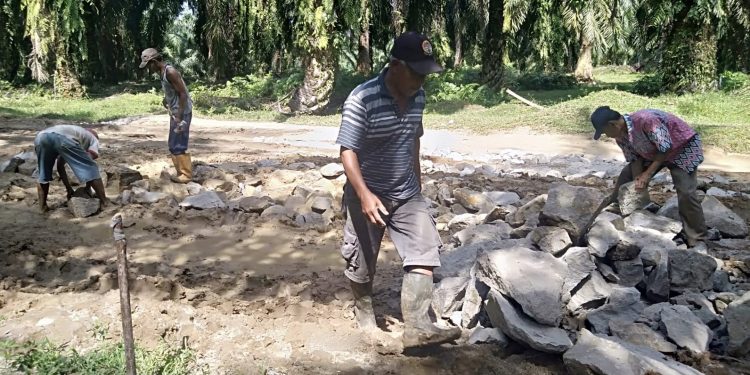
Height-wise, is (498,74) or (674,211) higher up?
(498,74)

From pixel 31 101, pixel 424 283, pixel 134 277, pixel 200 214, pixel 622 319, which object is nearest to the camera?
pixel 424 283

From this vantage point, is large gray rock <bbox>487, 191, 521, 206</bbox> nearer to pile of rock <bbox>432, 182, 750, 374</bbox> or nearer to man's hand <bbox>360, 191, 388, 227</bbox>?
pile of rock <bbox>432, 182, 750, 374</bbox>

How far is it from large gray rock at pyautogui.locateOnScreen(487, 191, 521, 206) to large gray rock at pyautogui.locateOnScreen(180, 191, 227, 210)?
2.90 metres

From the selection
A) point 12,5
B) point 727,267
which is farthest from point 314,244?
point 12,5

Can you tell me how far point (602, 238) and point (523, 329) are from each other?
4.64 feet

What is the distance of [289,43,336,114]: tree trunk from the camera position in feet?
54.3

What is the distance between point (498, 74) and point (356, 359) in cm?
1760

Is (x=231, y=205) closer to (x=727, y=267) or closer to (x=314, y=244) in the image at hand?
(x=314, y=244)

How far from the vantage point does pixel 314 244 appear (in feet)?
18.2

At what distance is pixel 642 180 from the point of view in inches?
180

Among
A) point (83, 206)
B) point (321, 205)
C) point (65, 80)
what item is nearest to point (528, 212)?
point (321, 205)

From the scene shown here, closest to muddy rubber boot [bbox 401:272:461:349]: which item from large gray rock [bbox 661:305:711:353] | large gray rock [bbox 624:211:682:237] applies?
large gray rock [bbox 661:305:711:353]

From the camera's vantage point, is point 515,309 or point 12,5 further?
point 12,5

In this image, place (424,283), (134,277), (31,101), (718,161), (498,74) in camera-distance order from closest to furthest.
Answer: (424,283)
(134,277)
(718,161)
(31,101)
(498,74)
